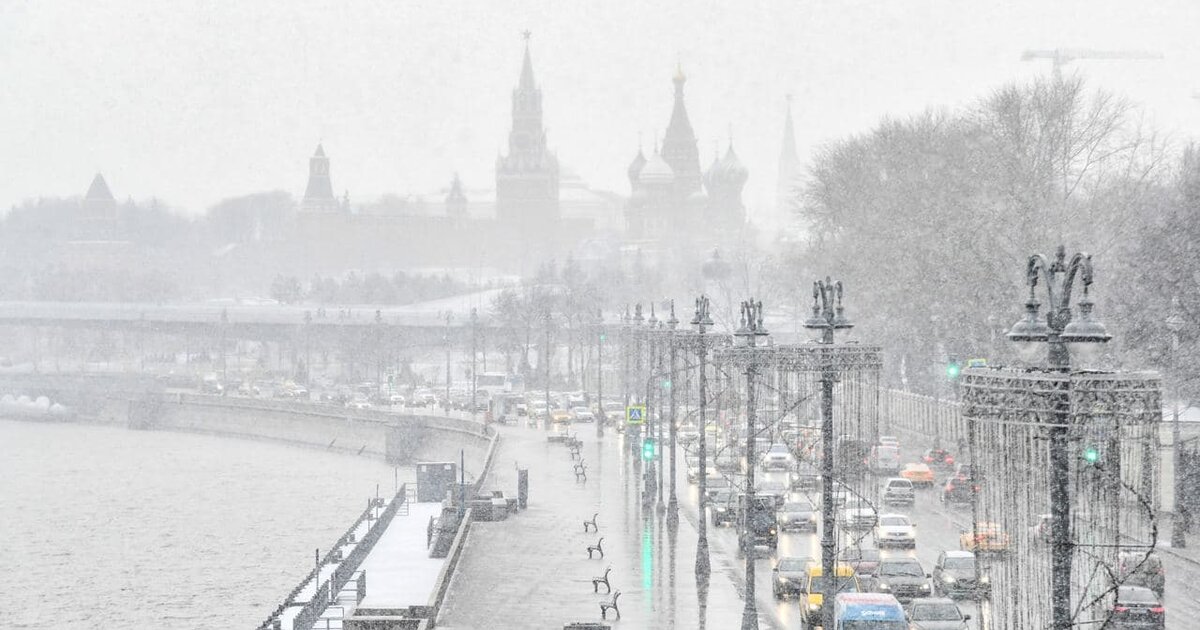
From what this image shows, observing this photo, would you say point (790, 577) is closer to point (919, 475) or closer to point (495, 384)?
point (919, 475)

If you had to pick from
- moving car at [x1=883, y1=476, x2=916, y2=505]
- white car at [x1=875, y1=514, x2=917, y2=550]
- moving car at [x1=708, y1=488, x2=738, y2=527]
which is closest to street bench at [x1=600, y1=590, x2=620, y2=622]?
white car at [x1=875, y1=514, x2=917, y2=550]

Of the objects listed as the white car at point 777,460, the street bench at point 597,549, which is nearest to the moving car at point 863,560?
the street bench at point 597,549

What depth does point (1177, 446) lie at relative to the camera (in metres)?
46.5

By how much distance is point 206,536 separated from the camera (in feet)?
276

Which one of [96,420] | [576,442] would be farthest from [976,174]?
[96,420]

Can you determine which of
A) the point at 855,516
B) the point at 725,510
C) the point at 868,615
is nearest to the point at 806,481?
the point at 725,510

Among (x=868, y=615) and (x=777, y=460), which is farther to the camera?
(x=777, y=460)

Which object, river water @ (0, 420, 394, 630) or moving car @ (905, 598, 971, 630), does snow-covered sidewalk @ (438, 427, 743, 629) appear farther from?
river water @ (0, 420, 394, 630)

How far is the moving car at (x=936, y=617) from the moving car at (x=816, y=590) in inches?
73.4

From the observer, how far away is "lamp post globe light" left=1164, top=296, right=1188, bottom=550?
4578cm

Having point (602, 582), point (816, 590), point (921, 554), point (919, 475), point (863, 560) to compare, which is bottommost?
point (602, 582)

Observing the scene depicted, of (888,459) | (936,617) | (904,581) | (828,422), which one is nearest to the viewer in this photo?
(828,422)

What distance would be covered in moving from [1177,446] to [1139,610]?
14.6 meters

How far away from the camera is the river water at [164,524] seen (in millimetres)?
65750
